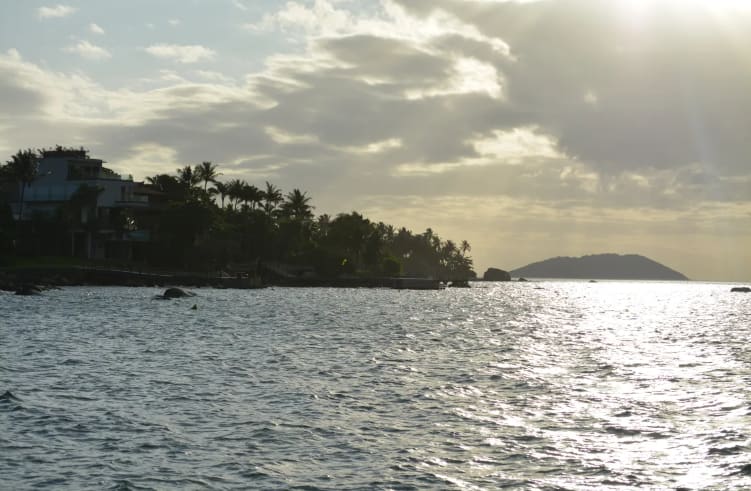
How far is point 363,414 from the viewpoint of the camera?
24.9 m

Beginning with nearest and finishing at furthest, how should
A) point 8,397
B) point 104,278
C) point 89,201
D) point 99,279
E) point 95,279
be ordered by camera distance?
point 8,397 < point 95,279 < point 99,279 < point 104,278 < point 89,201

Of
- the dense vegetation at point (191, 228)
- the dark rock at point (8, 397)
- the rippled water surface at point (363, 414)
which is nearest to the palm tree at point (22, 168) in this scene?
the dense vegetation at point (191, 228)

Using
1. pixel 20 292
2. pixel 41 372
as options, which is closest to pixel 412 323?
pixel 41 372

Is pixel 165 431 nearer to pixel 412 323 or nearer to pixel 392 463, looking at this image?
pixel 392 463

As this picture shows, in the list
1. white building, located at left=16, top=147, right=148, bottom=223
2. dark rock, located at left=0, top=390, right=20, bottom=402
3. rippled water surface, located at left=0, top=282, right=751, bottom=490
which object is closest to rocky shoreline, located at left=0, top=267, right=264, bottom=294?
white building, located at left=16, top=147, right=148, bottom=223

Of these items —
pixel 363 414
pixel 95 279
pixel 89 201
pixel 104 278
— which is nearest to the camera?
pixel 363 414

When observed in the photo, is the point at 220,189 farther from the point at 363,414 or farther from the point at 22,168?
the point at 363,414

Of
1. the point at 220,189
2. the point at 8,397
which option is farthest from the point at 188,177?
the point at 8,397

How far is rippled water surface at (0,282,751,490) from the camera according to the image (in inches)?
700

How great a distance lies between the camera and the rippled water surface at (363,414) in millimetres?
17781

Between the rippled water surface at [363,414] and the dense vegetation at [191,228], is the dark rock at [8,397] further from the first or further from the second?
the dense vegetation at [191,228]

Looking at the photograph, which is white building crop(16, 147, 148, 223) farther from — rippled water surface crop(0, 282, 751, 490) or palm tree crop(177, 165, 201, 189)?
rippled water surface crop(0, 282, 751, 490)

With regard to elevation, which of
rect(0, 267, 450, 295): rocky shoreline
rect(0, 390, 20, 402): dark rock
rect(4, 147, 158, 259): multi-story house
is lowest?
rect(0, 390, 20, 402): dark rock

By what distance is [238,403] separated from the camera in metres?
26.5
